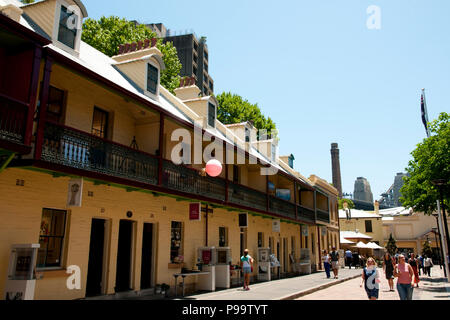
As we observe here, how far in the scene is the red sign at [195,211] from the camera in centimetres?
1462

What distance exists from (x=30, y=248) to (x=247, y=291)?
8852 millimetres

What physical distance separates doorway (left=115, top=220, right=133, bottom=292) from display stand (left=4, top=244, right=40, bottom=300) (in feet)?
13.8

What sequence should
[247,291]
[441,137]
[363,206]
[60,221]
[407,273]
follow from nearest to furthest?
1. [407,273]
2. [60,221]
3. [247,291]
4. [441,137]
5. [363,206]

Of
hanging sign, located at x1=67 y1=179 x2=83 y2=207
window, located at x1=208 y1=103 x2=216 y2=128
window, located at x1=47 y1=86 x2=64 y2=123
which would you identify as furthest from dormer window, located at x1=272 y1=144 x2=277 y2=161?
hanging sign, located at x1=67 y1=179 x2=83 y2=207

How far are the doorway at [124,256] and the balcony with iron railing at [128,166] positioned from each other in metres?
2.08

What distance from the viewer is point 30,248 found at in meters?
8.39

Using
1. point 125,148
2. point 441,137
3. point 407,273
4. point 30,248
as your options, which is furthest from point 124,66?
point 441,137

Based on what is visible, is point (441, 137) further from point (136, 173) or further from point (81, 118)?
point (81, 118)

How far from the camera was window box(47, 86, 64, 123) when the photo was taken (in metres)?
10.9

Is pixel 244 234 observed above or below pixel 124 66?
below

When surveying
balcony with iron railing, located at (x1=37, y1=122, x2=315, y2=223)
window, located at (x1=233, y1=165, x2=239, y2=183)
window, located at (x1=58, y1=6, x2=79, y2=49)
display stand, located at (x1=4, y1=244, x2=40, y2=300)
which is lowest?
display stand, located at (x1=4, y1=244, x2=40, y2=300)

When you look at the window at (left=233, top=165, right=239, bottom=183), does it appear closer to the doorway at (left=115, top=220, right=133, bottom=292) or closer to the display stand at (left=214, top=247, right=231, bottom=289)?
the display stand at (left=214, top=247, right=231, bottom=289)

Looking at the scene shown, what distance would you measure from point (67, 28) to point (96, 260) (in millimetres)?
7471

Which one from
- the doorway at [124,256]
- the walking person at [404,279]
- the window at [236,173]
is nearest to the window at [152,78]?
the doorway at [124,256]
